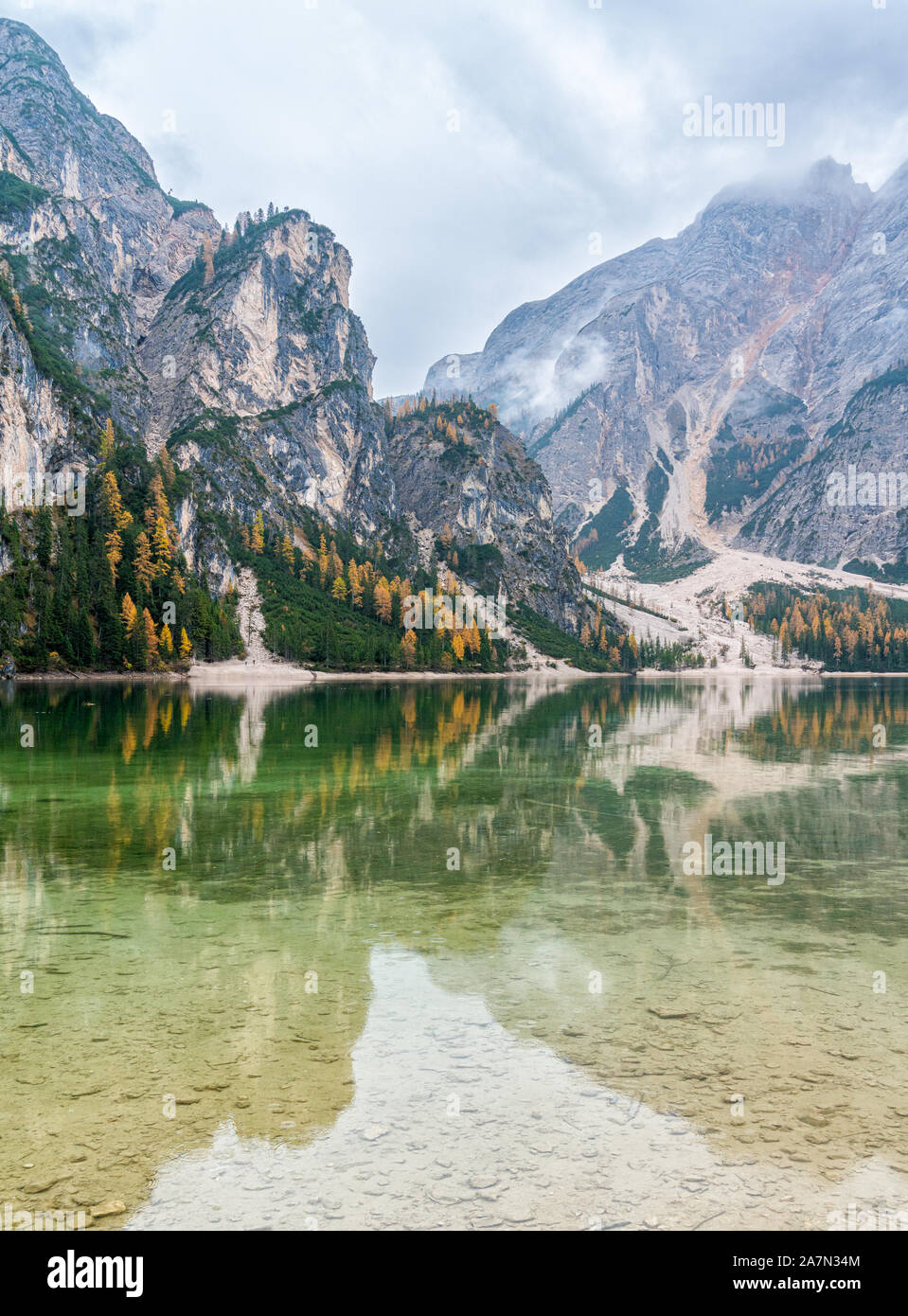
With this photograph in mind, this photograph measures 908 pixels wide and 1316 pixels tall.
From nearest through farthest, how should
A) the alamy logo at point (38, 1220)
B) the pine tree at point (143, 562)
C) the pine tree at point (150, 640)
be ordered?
the alamy logo at point (38, 1220), the pine tree at point (150, 640), the pine tree at point (143, 562)

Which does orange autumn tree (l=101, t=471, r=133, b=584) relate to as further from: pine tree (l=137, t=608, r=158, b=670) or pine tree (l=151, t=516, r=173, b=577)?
pine tree (l=137, t=608, r=158, b=670)

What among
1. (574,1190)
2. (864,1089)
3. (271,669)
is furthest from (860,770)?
(271,669)

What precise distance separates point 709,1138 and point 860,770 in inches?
1626

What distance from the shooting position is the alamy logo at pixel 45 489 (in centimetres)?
16788

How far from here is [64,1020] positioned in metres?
13.1

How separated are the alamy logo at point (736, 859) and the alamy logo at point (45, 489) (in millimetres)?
174004
